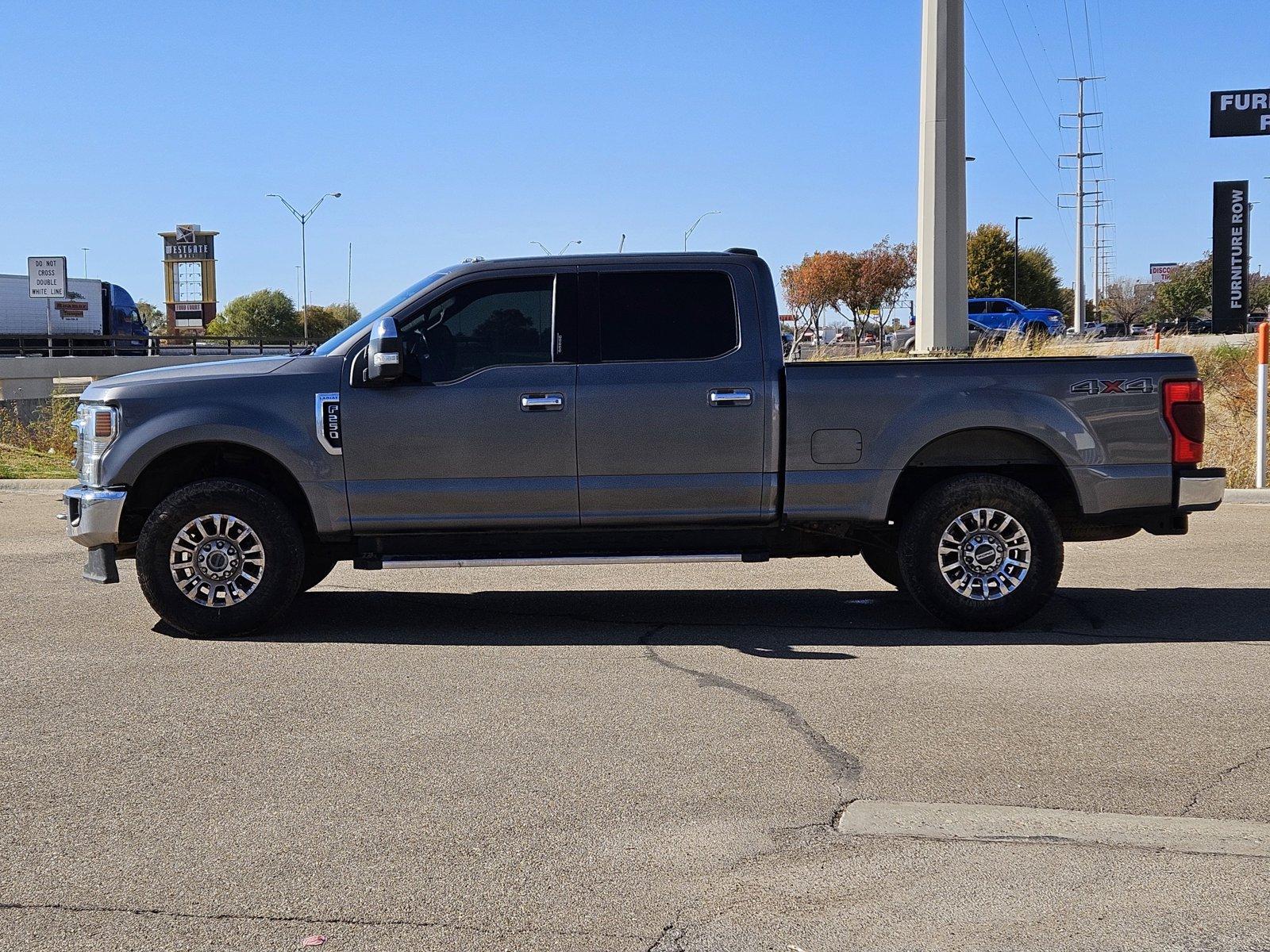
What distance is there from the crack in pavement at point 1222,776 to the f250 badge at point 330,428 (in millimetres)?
4890

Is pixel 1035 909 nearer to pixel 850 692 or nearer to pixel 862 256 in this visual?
pixel 850 692

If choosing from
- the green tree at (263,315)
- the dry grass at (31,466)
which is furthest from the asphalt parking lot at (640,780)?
the green tree at (263,315)

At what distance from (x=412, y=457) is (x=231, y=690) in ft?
5.92

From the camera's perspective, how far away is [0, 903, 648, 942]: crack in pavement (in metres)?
3.76

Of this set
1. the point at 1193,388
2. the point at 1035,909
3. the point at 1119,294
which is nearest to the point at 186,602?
the point at 1035,909

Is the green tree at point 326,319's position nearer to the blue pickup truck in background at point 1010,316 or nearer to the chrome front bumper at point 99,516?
the blue pickup truck in background at point 1010,316

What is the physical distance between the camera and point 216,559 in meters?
7.87

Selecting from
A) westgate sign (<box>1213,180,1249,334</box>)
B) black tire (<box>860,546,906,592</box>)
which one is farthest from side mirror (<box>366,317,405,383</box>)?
westgate sign (<box>1213,180,1249,334</box>)

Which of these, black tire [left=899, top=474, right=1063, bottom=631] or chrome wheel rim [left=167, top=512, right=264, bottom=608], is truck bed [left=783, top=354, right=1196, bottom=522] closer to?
black tire [left=899, top=474, right=1063, bottom=631]

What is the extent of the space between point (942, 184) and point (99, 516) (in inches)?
949

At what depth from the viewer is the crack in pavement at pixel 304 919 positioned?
3764 millimetres

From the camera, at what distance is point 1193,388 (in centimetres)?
799

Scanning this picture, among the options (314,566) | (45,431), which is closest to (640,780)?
(314,566)

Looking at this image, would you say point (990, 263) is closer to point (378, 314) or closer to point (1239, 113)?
point (1239, 113)
